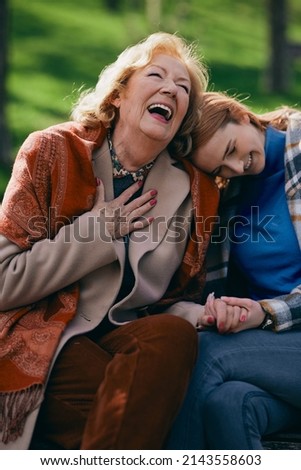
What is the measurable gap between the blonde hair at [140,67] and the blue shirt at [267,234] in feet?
1.14

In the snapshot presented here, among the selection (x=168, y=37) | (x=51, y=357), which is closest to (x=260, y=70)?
(x=168, y=37)

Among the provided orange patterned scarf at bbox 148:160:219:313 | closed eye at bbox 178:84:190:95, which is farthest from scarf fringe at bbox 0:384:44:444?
closed eye at bbox 178:84:190:95

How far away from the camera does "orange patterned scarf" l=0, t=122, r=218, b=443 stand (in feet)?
10.8

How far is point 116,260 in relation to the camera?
141 inches

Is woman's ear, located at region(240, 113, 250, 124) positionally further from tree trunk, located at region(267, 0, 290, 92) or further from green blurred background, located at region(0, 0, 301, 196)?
tree trunk, located at region(267, 0, 290, 92)

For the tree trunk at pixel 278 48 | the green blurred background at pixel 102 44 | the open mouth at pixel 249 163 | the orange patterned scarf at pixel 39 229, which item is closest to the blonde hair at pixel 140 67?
the orange patterned scarf at pixel 39 229

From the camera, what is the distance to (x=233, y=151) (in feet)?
12.3

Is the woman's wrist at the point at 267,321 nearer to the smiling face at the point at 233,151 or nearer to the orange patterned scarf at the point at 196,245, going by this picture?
the orange patterned scarf at the point at 196,245

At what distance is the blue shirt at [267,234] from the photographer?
374 centimetres

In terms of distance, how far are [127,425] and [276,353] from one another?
751mm

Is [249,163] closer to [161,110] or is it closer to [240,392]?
[161,110]
